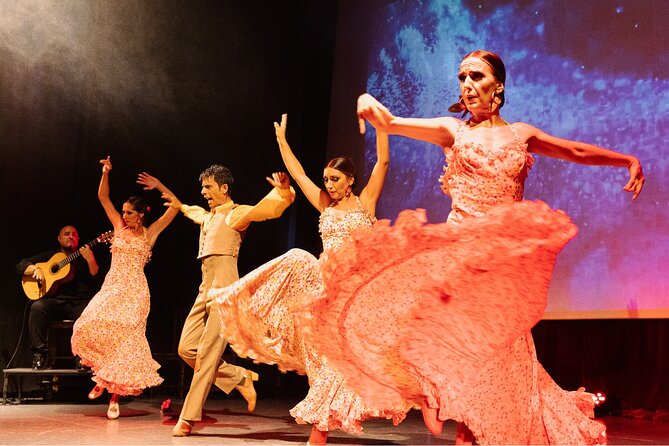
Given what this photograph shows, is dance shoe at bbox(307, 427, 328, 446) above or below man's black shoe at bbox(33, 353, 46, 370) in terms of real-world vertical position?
above

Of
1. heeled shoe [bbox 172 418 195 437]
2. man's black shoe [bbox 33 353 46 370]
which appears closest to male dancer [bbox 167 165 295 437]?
heeled shoe [bbox 172 418 195 437]

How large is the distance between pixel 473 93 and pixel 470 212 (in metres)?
0.45

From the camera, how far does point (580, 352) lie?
6.22m

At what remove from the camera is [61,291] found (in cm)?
680

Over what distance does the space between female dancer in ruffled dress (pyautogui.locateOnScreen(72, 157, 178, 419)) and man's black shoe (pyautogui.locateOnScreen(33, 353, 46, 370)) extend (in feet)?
2.68

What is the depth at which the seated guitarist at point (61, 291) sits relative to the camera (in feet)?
20.9

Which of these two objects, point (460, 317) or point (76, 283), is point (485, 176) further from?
point (76, 283)

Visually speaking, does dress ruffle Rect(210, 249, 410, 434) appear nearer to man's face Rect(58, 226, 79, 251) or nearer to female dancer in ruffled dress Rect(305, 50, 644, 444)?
female dancer in ruffled dress Rect(305, 50, 644, 444)

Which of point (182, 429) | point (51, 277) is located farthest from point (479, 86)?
point (51, 277)

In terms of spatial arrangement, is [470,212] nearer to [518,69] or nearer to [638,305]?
[638,305]

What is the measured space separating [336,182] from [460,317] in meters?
1.95

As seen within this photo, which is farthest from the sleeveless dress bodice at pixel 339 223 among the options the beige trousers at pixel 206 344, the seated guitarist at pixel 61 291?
the seated guitarist at pixel 61 291

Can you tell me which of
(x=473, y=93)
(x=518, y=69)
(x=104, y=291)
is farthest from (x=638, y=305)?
(x=104, y=291)

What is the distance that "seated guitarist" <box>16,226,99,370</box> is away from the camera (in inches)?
251
